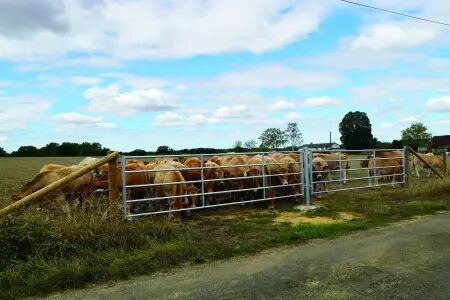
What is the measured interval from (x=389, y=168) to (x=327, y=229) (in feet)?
34.2

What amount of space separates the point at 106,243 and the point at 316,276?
3.04 m

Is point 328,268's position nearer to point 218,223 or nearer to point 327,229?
point 327,229

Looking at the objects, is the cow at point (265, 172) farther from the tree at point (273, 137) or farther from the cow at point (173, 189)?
the tree at point (273, 137)

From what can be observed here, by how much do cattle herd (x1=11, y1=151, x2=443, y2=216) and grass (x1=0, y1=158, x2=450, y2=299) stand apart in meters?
1.06

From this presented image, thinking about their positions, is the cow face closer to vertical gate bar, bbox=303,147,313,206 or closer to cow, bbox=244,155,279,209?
cow, bbox=244,155,279,209

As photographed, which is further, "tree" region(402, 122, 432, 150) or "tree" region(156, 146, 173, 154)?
"tree" region(402, 122, 432, 150)

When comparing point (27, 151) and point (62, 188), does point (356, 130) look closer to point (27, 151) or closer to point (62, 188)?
point (27, 151)

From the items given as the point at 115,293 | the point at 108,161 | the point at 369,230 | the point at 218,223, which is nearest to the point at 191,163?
the point at 218,223

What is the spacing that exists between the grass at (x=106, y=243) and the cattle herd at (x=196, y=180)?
1061mm

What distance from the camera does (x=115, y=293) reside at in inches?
219

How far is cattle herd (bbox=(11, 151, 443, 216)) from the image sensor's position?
10.8m

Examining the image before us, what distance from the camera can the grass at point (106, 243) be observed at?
19.6 ft

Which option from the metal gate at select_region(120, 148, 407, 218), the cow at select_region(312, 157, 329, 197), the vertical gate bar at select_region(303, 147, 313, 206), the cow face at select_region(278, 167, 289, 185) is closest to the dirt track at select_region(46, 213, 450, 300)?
the metal gate at select_region(120, 148, 407, 218)

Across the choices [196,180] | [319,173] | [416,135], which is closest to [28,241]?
[196,180]
